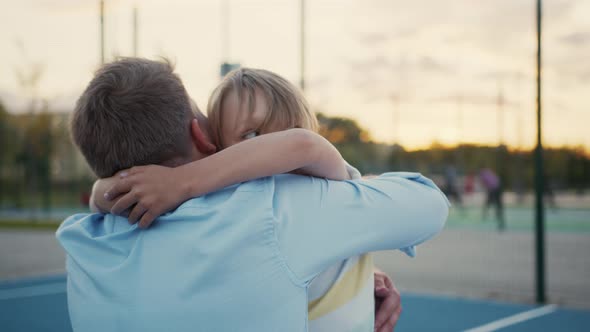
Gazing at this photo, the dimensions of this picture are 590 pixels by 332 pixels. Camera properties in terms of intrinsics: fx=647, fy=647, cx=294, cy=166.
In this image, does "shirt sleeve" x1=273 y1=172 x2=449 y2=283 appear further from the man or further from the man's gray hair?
the man's gray hair

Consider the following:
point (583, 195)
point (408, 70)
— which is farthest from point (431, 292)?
point (583, 195)

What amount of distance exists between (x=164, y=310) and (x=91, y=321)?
17 cm

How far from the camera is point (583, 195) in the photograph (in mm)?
29062

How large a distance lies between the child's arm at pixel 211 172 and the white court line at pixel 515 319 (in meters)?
4.71

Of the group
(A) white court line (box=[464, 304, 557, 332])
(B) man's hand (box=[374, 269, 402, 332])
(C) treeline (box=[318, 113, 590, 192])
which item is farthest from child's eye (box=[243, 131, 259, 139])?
(C) treeline (box=[318, 113, 590, 192])

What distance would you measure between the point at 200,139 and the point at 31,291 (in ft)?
22.6

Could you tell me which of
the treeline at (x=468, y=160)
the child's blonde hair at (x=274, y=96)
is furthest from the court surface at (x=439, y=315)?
the treeline at (x=468, y=160)

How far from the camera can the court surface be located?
560cm

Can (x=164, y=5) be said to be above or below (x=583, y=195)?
above

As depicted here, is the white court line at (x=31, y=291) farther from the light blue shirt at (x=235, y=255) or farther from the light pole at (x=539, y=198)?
the light blue shirt at (x=235, y=255)

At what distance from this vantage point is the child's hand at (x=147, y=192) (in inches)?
44.8

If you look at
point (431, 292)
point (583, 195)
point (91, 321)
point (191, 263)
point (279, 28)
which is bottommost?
point (583, 195)

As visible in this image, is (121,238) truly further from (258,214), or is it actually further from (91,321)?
(258,214)

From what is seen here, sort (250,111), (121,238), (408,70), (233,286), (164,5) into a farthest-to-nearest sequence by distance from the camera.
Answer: (408,70), (164,5), (250,111), (121,238), (233,286)
